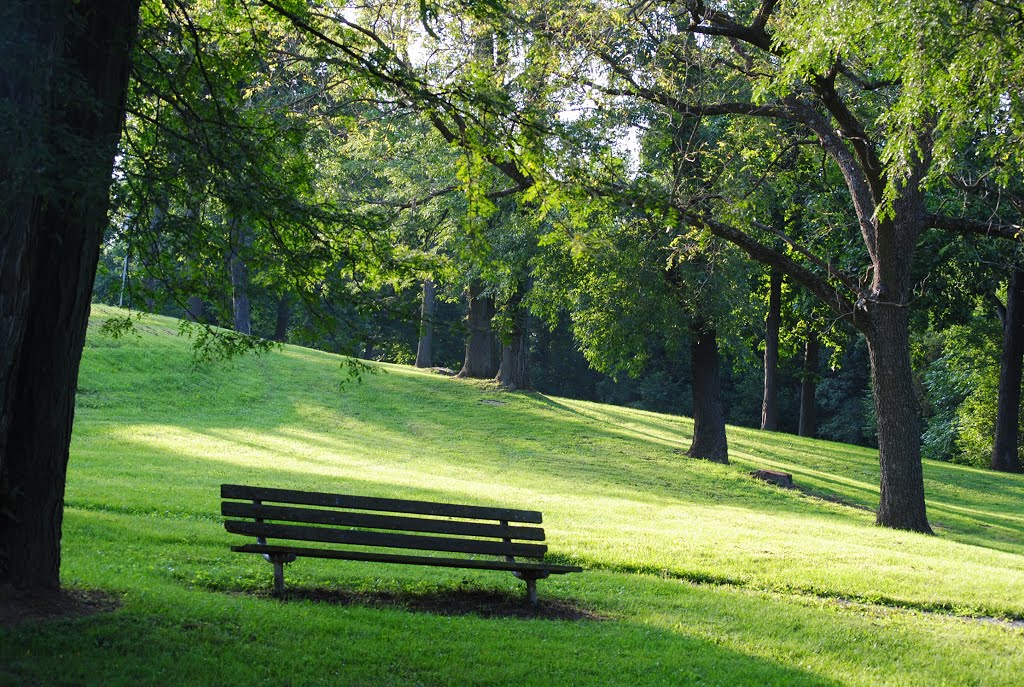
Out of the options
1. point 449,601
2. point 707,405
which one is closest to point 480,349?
point 707,405

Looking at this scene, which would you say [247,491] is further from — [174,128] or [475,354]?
[475,354]

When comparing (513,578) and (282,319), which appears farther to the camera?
(282,319)

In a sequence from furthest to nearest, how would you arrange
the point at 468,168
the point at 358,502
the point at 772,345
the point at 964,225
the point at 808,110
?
the point at 772,345 < the point at 964,225 < the point at 808,110 < the point at 468,168 < the point at 358,502

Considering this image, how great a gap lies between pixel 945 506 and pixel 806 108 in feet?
42.0

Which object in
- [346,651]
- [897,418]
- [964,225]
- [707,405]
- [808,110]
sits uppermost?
[808,110]

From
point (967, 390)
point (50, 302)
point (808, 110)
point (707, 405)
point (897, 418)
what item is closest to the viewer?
point (50, 302)

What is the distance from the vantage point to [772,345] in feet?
122

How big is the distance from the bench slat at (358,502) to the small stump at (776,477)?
1662cm

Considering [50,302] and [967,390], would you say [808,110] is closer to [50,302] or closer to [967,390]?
[50,302]

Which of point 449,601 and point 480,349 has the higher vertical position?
point 480,349

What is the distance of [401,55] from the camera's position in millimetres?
11508

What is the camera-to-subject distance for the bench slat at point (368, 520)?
816 cm

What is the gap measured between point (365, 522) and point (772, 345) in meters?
31.0

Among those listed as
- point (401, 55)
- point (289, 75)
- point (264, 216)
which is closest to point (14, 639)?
point (264, 216)
